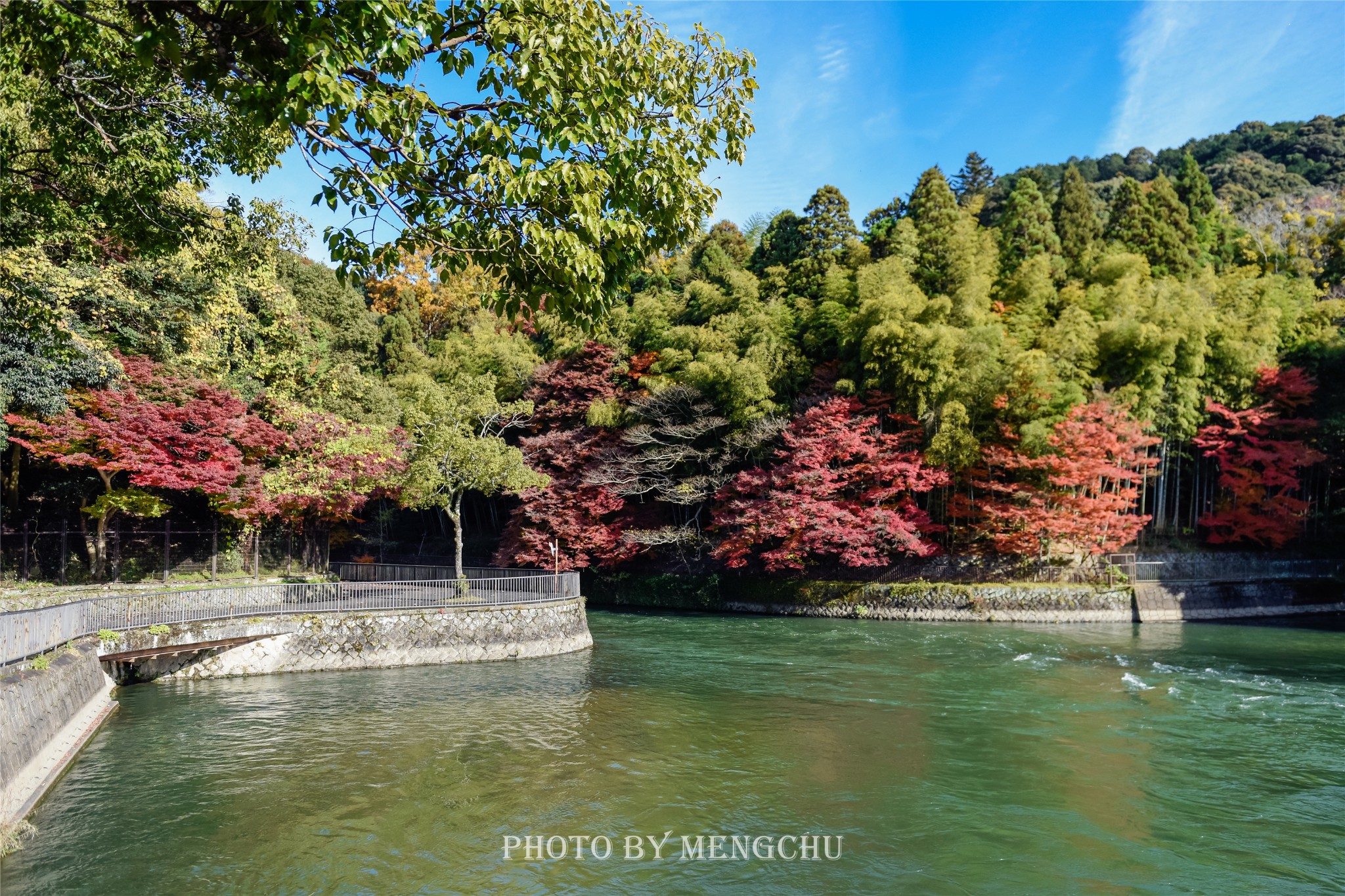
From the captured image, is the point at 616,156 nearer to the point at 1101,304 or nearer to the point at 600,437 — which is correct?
the point at 600,437

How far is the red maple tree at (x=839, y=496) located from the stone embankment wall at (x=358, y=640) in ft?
32.9

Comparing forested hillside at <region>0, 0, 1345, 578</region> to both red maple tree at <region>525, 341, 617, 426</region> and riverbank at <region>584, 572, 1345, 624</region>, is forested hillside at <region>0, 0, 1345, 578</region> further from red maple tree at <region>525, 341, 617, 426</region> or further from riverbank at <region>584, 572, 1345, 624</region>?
riverbank at <region>584, 572, 1345, 624</region>

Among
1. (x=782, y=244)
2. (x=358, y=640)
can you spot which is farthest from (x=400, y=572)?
(x=782, y=244)

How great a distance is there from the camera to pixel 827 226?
4262 cm

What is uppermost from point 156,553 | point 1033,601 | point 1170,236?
point 1170,236

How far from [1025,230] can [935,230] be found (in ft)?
18.1

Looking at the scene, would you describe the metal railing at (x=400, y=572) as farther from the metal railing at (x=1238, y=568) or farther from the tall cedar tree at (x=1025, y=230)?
the tall cedar tree at (x=1025, y=230)

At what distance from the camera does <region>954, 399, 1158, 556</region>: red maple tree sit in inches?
1113

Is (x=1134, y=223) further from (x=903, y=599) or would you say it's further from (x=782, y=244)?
(x=903, y=599)

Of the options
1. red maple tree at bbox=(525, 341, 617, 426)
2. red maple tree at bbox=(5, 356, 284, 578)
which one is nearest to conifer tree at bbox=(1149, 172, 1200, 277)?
red maple tree at bbox=(525, 341, 617, 426)

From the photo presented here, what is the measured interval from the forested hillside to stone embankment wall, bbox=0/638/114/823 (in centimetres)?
836

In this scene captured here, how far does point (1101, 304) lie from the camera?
3394 centimetres

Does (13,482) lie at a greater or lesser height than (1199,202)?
lesser

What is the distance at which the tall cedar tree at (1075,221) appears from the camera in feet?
141
